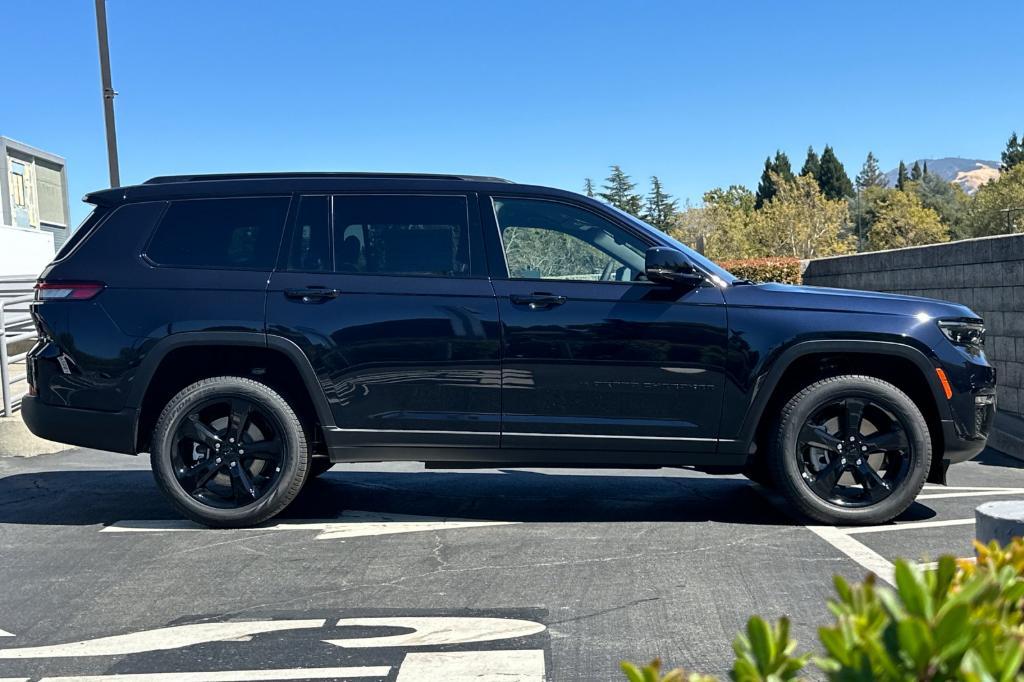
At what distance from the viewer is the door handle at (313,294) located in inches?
213

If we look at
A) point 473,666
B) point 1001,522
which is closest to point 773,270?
point 473,666

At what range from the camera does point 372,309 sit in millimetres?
5391

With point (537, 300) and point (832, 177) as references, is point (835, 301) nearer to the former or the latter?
point (537, 300)

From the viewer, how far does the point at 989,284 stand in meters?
9.16

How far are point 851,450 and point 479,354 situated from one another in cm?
212

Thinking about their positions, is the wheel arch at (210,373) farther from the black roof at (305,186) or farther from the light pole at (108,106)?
the light pole at (108,106)

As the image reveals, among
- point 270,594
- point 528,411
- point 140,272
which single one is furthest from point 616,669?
point 140,272

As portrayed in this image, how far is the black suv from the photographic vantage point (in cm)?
534

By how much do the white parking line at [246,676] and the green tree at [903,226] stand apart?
7595cm

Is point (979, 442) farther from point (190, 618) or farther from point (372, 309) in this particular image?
point (190, 618)

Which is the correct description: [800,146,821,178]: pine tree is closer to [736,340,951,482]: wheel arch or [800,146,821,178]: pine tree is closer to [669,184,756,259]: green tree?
[669,184,756,259]: green tree

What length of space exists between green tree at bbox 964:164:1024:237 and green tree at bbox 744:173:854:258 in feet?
31.2

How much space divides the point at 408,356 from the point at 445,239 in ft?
2.33

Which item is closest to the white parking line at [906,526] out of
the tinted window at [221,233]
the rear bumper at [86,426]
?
the tinted window at [221,233]
